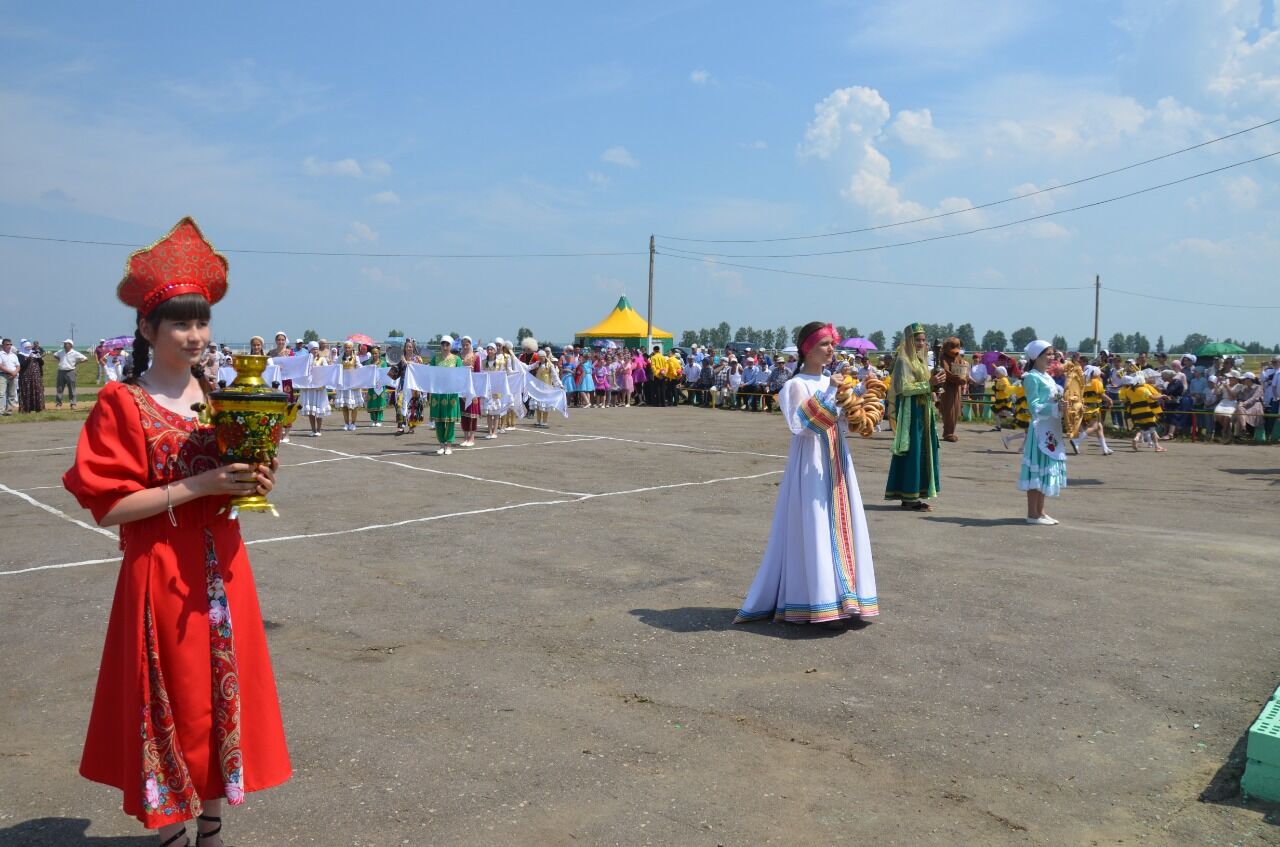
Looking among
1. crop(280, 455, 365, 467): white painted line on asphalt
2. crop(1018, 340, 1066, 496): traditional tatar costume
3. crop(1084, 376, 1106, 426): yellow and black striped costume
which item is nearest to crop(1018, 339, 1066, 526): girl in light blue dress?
crop(1018, 340, 1066, 496): traditional tatar costume

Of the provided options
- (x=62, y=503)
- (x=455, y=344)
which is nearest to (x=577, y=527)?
(x=62, y=503)

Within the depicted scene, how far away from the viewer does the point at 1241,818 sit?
418cm

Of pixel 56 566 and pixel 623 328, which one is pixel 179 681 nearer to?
pixel 56 566

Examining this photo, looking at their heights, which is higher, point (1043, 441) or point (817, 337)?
point (817, 337)

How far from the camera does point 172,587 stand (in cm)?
339

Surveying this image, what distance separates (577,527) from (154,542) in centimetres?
743

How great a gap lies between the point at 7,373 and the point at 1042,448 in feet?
83.4

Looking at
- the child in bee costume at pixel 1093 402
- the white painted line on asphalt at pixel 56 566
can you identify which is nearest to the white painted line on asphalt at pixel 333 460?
the white painted line on asphalt at pixel 56 566

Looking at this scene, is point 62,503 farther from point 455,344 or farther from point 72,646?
Answer: point 455,344

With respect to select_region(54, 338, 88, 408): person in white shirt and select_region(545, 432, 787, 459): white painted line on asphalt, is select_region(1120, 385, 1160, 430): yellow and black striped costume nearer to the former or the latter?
select_region(545, 432, 787, 459): white painted line on asphalt

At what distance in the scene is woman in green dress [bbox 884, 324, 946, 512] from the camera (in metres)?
12.1

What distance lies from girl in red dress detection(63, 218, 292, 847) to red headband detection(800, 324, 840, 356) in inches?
166

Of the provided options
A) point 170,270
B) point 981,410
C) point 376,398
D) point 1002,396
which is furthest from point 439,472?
point 981,410

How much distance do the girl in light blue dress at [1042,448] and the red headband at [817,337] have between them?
4.89 m
